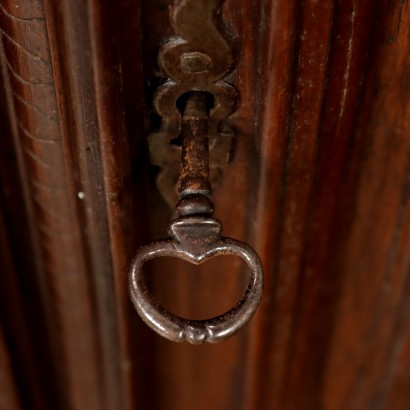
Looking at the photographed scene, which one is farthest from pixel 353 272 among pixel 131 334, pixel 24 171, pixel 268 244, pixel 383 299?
pixel 24 171

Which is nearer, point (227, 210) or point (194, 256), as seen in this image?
point (194, 256)

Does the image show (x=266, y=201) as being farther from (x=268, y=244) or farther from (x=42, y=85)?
(x=42, y=85)

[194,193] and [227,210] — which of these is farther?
[227,210]
